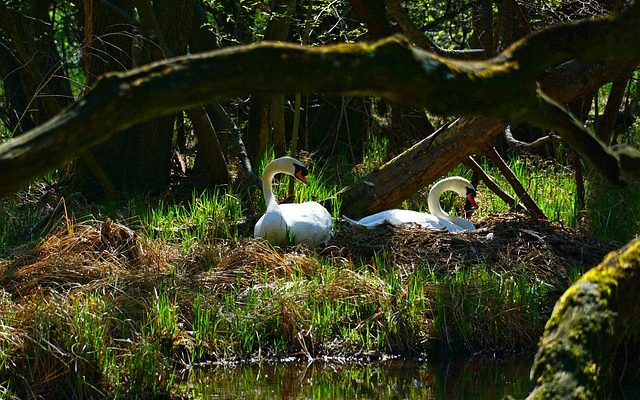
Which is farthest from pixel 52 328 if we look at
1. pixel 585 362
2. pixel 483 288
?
pixel 585 362

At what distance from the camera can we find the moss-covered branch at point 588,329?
2.89 metres

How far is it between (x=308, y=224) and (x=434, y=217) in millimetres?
1418

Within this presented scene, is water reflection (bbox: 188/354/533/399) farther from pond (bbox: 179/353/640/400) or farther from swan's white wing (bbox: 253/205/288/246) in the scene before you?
swan's white wing (bbox: 253/205/288/246)

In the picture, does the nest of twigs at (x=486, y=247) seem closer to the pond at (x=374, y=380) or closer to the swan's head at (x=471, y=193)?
the swan's head at (x=471, y=193)

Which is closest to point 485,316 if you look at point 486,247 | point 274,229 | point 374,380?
point 374,380

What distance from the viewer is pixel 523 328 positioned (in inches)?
320

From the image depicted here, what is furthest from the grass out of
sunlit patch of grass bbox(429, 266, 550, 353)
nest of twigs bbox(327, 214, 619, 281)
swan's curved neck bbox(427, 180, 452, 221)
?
swan's curved neck bbox(427, 180, 452, 221)

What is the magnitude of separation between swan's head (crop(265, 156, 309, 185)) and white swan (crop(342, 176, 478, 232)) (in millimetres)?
726

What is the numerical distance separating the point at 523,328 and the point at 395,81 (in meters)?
5.87

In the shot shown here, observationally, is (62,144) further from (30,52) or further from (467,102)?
(30,52)

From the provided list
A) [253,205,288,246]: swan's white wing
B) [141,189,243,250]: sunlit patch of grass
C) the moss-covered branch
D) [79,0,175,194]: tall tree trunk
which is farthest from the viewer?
[79,0,175,194]: tall tree trunk

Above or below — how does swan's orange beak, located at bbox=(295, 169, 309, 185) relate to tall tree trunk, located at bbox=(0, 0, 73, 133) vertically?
below

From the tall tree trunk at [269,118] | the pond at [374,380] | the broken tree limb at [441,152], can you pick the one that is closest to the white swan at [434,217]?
the broken tree limb at [441,152]

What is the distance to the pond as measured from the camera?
7.04 m
